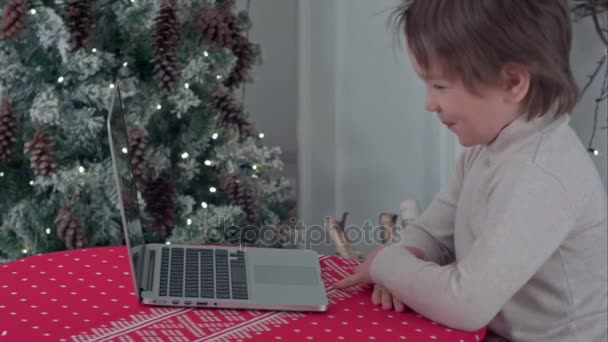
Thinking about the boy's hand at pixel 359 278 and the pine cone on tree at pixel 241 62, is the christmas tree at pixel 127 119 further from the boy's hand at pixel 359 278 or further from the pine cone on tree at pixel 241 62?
the boy's hand at pixel 359 278

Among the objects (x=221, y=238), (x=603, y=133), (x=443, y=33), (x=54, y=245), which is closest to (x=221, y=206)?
(x=221, y=238)

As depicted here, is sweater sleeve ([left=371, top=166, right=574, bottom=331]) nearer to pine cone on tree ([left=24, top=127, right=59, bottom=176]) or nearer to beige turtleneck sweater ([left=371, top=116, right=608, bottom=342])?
beige turtleneck sweater ([left=371, top=116, right=608, bottom=342])

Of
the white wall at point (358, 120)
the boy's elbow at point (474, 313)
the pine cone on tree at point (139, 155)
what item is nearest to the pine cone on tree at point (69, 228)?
the pine cone on tree at point (139, 155)

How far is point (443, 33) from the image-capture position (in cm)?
117

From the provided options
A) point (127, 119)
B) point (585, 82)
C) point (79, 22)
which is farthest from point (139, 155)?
point (585, 82)

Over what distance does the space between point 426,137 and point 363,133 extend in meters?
0.21

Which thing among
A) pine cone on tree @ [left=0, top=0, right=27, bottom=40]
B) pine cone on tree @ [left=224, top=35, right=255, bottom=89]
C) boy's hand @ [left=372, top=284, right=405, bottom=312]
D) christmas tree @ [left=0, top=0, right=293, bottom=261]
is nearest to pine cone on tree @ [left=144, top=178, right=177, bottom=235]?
christmas tree @ [left=0, top=0, right=293, bottom=261]

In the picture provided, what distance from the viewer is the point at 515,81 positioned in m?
1.19

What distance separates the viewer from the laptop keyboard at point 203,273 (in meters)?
1.16

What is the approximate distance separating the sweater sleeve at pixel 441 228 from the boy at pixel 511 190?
11cm

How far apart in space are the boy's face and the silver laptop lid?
42cm

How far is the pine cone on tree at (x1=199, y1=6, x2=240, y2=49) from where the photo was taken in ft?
6.99

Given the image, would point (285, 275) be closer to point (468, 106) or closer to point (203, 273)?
point (203, 273)

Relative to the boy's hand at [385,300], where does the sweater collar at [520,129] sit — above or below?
above
